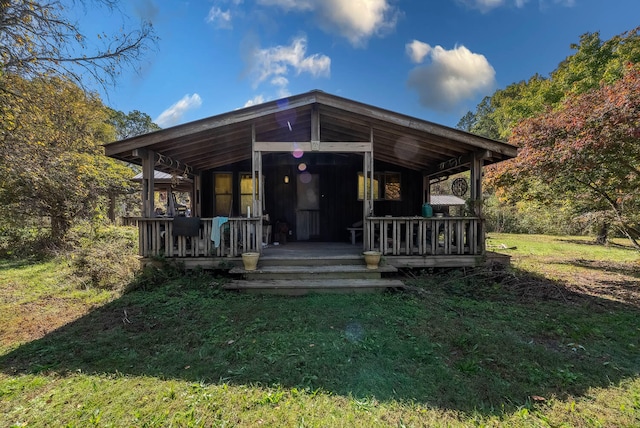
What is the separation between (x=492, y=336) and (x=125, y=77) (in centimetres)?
762

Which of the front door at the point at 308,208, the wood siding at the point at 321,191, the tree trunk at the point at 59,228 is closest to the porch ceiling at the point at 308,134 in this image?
the wood siding at the point at 321,191

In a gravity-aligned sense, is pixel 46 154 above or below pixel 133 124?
below

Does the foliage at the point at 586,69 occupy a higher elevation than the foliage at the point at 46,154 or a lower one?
higher

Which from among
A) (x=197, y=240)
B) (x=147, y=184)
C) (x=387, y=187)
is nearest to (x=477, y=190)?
(x=387, y=187)

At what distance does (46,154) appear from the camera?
6.24 m

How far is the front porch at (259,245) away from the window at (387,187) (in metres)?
2.95

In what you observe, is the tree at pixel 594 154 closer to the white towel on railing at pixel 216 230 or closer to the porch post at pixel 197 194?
the white towel on railing at pixel 216 230

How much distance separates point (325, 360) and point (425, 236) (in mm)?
3898

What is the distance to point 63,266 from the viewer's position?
7543 millimetres

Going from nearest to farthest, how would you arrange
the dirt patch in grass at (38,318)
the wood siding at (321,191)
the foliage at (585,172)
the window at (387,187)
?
the dirt patch in grass at (38,318)
the foliage at (585,172)
the wood siding at (321,191)
the window at (387,187)

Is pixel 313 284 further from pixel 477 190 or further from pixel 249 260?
pixel 477 190

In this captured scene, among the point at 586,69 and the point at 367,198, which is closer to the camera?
the point at 367,198

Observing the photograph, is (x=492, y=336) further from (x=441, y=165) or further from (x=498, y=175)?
(x=498, y=175)

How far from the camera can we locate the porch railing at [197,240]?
5723 millimetres
